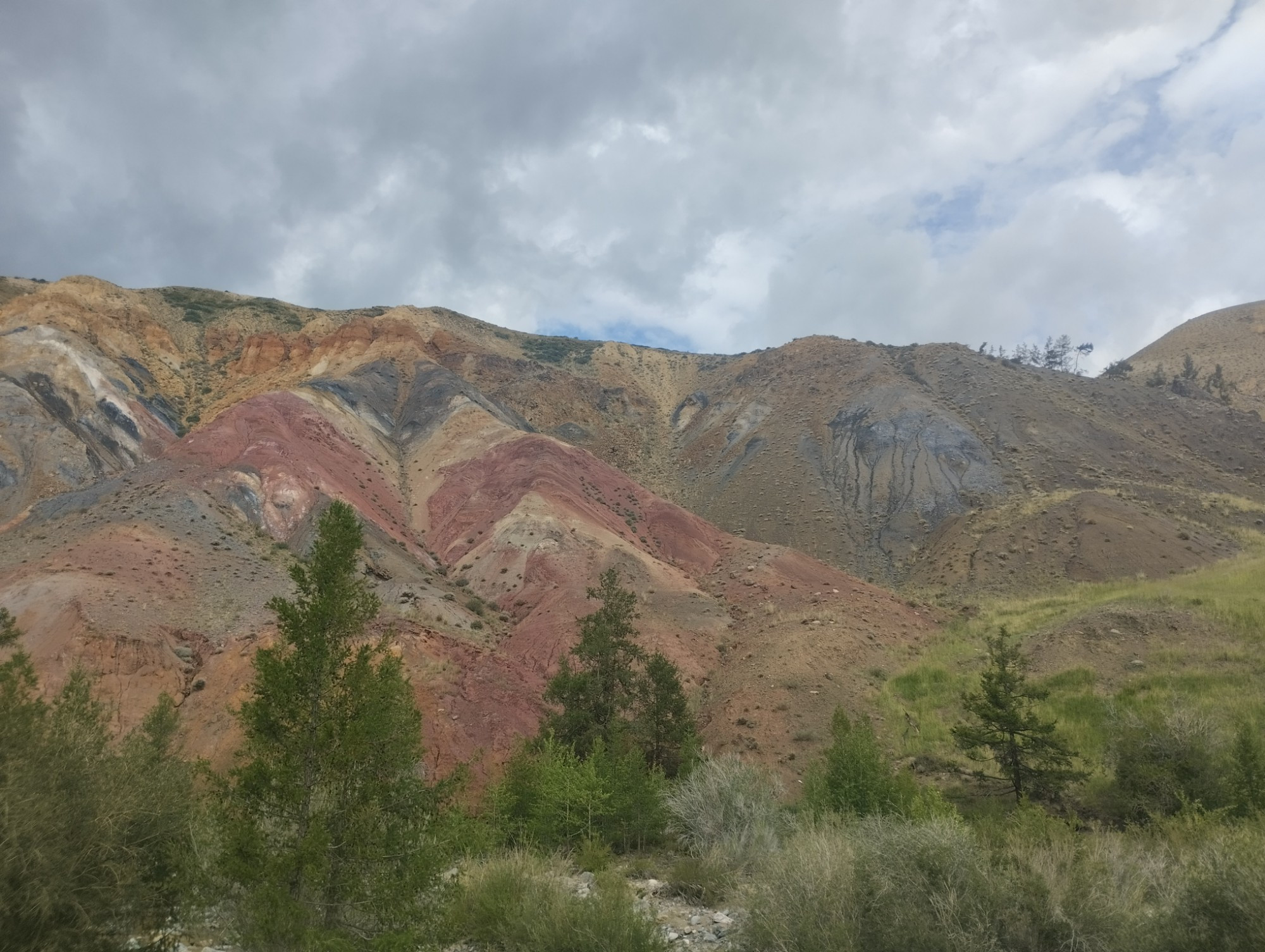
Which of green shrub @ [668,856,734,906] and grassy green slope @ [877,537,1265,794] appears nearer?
green shrub @ [668,856,734,906]

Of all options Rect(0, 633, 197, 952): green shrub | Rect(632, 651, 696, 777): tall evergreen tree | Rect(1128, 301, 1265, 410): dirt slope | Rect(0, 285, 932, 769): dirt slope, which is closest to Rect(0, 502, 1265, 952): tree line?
Rect(0, 633, 197, 952): green shrub

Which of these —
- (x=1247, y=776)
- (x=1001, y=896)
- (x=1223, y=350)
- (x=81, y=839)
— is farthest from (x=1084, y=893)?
(x=1223, y=350)

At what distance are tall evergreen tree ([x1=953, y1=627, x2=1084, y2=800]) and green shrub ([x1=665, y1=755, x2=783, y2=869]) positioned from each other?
575 centimetres

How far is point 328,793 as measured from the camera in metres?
9.29

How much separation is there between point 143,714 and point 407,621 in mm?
9783

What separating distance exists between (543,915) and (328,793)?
344cm

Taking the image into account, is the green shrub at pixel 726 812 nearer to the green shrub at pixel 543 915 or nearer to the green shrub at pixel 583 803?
the green shrub at pixel 583 803

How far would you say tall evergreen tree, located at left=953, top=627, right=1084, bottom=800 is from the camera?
16859mm

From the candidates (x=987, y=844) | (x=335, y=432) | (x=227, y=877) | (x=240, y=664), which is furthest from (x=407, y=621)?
(x=335, y=432)

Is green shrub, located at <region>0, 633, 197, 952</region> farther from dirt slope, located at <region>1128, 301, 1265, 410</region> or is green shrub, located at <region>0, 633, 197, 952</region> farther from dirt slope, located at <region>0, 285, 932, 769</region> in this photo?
dirt slope, located at <region>1128, 301, 1265, 410</region>

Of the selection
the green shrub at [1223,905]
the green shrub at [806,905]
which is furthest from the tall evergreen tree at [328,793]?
the green shrub at [1223,905]

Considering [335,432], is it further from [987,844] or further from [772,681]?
[987,844]

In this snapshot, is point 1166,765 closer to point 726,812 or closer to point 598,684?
point 726,812

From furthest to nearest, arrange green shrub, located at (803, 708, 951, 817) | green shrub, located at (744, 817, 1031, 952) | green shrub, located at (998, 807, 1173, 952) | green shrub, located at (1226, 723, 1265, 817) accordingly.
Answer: green shrub, located at (803, 708, 951, 817) < green shrub, located at (1226, 723, 1265, 817) < green shrub, located at (744, 817, 1031, 952) < green shrub, located at (998, 807, 1173, 952)
